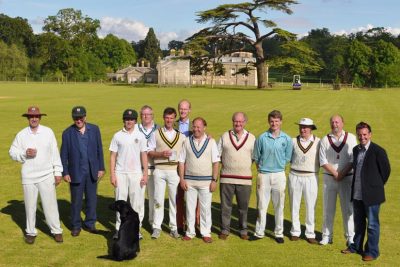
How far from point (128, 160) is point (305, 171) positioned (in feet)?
8.22

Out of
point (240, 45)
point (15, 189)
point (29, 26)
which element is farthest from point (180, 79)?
point (15, 189)

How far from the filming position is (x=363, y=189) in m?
6.03

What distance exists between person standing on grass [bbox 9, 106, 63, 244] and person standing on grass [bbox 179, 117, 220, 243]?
180 cm

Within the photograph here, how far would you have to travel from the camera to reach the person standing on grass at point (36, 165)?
647cm

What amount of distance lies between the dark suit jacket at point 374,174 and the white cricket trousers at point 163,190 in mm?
2597

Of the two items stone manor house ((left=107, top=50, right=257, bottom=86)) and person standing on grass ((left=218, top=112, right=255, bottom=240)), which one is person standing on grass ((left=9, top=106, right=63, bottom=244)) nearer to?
person standing on grass ((left=218, top=112, right=255, bottom=240))

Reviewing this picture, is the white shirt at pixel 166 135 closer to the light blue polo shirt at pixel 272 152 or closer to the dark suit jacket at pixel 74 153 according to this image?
the dark suit jacket at pixel 74 153

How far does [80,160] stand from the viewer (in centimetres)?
700

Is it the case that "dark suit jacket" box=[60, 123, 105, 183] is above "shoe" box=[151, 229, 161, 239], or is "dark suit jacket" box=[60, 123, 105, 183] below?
above

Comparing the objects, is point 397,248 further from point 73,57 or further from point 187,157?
point 73,57

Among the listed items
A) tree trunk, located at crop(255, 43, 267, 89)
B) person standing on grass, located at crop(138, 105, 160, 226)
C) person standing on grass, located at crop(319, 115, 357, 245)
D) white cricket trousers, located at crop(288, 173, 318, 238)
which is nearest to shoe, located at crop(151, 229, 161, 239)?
person standing on grass, located at crop(138, 105, 160, 226)

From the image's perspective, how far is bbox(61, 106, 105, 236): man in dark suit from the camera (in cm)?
698

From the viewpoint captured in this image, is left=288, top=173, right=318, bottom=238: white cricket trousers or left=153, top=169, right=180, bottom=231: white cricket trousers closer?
left=288, top=173, right=318, bottom=238: white cricket trousers

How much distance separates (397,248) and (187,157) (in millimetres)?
3227
